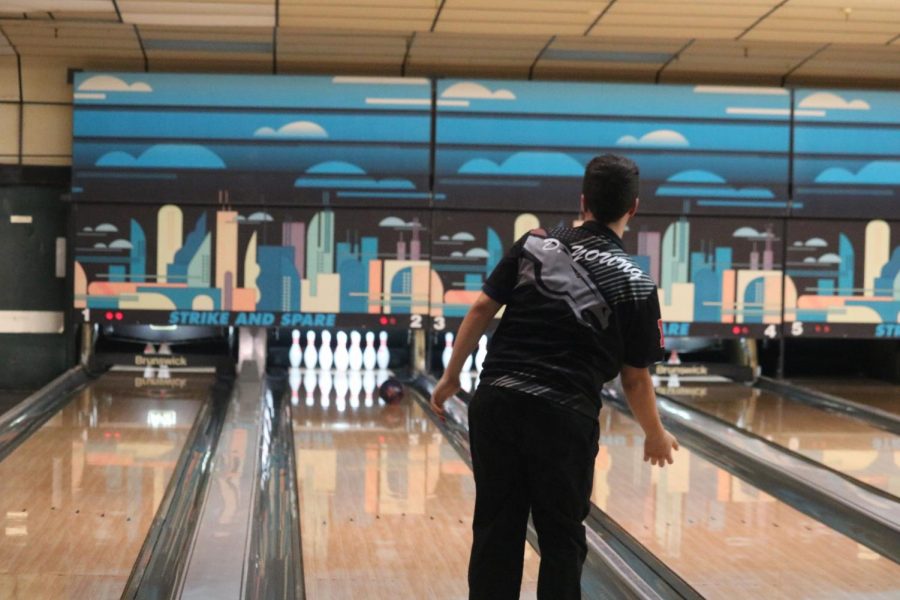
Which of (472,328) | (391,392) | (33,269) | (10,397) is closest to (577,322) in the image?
(472,328)

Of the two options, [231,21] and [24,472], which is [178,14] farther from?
[24,472]

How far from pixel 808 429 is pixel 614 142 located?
8.05 feet

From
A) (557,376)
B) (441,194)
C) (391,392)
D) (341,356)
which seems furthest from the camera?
(341,356)

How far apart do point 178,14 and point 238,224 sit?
5.19ft

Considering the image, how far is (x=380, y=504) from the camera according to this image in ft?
14.5

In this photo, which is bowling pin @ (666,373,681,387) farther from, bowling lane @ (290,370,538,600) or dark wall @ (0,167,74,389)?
dark wall @ (0,167,74,389)

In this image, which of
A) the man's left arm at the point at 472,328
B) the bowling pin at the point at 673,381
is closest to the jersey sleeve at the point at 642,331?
the man's left arm at the point at 472,328

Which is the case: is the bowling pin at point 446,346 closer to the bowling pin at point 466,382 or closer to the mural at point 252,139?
the bowling pin at point 466,382

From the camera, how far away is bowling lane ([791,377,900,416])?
23.8 feet

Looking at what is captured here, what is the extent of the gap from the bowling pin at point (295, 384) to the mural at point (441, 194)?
40 cm

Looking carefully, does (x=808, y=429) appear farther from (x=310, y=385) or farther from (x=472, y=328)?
(x=472, y=328)

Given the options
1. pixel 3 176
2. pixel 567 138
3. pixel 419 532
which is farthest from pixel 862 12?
pixel 3 176

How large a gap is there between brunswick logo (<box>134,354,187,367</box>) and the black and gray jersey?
18.4ft

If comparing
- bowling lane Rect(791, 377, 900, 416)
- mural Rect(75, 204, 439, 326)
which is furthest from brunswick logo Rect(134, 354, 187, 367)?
bowling lane Rect(791, 377, 900, 416)
